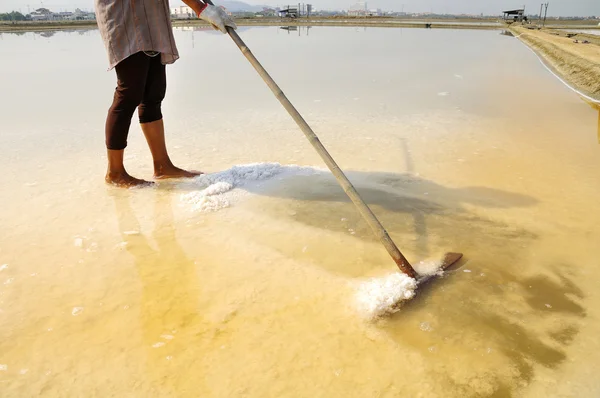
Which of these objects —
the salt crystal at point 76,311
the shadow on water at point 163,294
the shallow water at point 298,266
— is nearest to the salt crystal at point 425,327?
the shallow water at point 298,266

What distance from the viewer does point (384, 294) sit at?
153 centimetres

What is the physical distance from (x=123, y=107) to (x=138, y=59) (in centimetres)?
30

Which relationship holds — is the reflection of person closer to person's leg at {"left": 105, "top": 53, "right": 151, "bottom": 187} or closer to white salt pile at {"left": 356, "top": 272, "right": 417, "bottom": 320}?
person's leg at {"left": 105, "top": 53, "right": 151, "bottom": 187}

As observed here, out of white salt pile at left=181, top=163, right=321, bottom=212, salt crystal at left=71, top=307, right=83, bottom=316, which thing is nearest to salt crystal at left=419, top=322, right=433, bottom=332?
salt crystal at left=71, top=307, right=83, bottom=316

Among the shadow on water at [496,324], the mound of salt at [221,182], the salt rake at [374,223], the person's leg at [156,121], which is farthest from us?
the person's leg at [156,121]

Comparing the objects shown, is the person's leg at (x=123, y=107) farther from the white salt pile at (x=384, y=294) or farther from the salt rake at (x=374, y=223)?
the white salt pile at (x=384, y=294)

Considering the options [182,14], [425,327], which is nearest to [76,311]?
[425,327]

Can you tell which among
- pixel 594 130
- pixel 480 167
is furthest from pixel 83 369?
pixel 594 130

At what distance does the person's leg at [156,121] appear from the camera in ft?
8.87

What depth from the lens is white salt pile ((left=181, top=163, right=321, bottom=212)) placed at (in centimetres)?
237

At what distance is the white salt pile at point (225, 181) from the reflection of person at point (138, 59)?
0.78 ft

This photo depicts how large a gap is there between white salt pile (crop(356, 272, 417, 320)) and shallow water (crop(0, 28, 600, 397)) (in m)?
0.04

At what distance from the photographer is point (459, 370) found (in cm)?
123

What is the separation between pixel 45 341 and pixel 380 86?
231 inches
